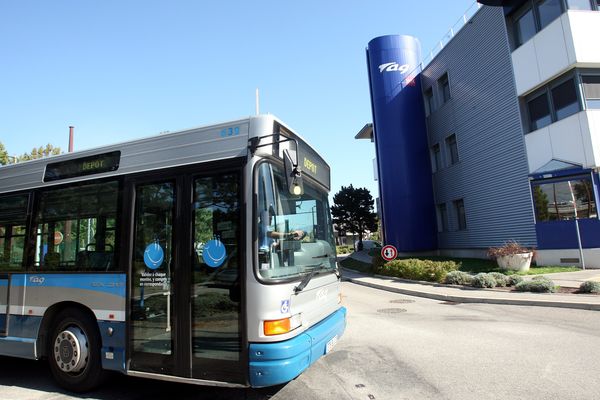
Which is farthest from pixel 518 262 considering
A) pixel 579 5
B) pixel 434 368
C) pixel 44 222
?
pixel 44 222

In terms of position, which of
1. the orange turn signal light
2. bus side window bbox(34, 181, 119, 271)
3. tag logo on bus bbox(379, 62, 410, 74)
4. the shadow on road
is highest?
tag logo on bus bbox(379, 62, 410, 74)

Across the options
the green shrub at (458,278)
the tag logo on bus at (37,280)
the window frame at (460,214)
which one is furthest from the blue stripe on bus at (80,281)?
the window frame at (460,214)

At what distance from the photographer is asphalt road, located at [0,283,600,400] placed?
15.6 feet

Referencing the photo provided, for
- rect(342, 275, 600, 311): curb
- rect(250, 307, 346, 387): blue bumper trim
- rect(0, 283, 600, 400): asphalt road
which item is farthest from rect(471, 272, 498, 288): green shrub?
rect(250, 307, 346, 387): blue bumper trim

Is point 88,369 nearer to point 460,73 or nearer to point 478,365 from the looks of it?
point 478,365

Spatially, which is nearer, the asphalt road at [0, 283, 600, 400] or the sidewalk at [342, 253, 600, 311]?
the asphalt road at [0, 283, 600, 400]

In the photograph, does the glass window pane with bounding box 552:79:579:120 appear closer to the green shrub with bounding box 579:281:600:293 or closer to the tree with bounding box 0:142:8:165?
the green shrub with bounding box 579:281:600:293

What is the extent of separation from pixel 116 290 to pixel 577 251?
17.3 metres

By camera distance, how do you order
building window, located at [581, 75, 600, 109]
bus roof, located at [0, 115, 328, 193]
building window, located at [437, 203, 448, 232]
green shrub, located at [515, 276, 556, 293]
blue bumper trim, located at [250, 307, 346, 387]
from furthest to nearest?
building window, located at [437, 203, 448, 232] → building window, located at [581, 75, 600, 109] → green shrub, located at [515, 276, 556, 293] → bus roof, located at [0, 115, 328, 193] → blue bumper trim, located at [250, 307, 346, 387]

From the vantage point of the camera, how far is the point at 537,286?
476 inches

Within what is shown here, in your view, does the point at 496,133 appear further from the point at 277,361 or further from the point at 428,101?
the point at 277,361

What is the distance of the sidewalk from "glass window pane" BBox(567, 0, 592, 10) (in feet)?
34.2

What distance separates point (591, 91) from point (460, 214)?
10.3 m

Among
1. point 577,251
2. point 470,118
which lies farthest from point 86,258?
point 470,118
